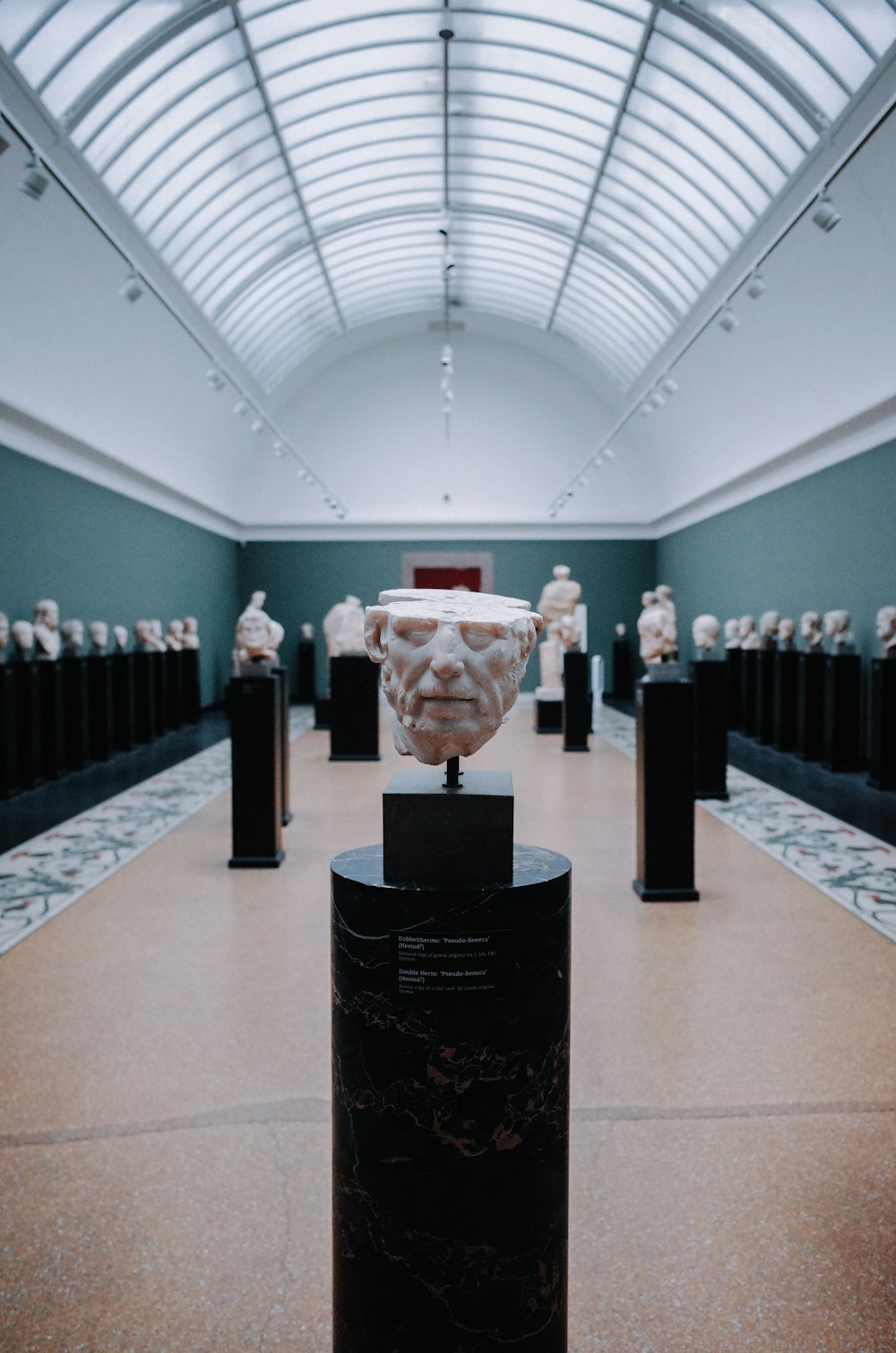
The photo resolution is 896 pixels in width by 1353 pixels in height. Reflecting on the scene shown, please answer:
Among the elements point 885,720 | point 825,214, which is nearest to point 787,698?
point 885,720

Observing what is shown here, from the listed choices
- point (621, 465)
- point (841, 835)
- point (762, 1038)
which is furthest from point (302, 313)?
point (762, 1038)

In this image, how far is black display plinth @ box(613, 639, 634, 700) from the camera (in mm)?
25125

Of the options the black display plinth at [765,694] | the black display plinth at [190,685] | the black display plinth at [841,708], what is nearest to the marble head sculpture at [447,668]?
the black display plinth at [841,708]

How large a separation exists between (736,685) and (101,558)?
38.2ft

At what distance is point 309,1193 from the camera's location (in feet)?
10.6

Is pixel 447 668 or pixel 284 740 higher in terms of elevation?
pixel 447 668

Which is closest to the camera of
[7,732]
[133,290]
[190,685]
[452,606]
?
[452,606]

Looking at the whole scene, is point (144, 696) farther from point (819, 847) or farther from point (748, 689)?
point (819, 847)

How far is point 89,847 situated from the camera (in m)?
8.18

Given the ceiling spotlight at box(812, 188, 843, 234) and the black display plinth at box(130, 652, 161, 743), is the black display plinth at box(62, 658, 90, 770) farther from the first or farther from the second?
the ceiling spotlight at box(812, 188, 843, 234)

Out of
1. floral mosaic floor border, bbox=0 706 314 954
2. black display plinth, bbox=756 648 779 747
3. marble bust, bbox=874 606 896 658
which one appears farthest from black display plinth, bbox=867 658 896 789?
floral mosaic floor border, bbox=0 706 314 954

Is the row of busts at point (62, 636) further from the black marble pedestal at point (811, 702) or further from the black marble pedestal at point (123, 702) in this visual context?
the black marble pedestal at point (811, 702)

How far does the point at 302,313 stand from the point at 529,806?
51.9 feet

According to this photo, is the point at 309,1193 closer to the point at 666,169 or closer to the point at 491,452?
the point at 666,169
